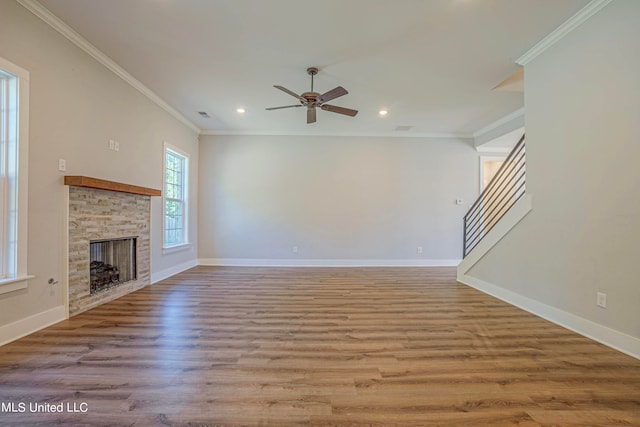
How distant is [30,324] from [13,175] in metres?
1.32

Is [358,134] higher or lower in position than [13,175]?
higher

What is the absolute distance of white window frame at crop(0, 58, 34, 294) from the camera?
227 cm

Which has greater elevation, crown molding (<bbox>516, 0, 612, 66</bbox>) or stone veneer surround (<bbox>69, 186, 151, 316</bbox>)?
crown molding (<bbox>516, 0, 612, 66</bbox>)

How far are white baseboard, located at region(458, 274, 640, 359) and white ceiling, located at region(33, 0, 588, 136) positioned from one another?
2.79m

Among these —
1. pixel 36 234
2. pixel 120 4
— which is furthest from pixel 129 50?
pixel 36 234

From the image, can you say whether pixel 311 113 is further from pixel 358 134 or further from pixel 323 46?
pixel 358 134

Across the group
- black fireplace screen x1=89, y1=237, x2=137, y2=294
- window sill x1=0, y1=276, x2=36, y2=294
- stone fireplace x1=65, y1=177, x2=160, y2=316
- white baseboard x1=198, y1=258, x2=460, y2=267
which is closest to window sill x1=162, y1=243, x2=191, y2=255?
stone fireplace x1=65, y1=177, x2=160, y2=316

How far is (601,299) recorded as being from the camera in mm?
2332

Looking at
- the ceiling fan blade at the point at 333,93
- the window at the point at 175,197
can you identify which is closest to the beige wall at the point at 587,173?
the ceiling fan blade at the point at 333,93

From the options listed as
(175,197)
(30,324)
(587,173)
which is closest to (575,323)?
(587,173)

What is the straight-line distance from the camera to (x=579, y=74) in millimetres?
2545

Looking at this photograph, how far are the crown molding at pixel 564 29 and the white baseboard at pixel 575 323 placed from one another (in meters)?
2.73

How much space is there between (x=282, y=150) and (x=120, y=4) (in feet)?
12.0

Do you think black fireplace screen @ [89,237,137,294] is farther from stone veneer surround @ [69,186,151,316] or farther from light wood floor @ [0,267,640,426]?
light wood floor @ [0,267,640,426]
